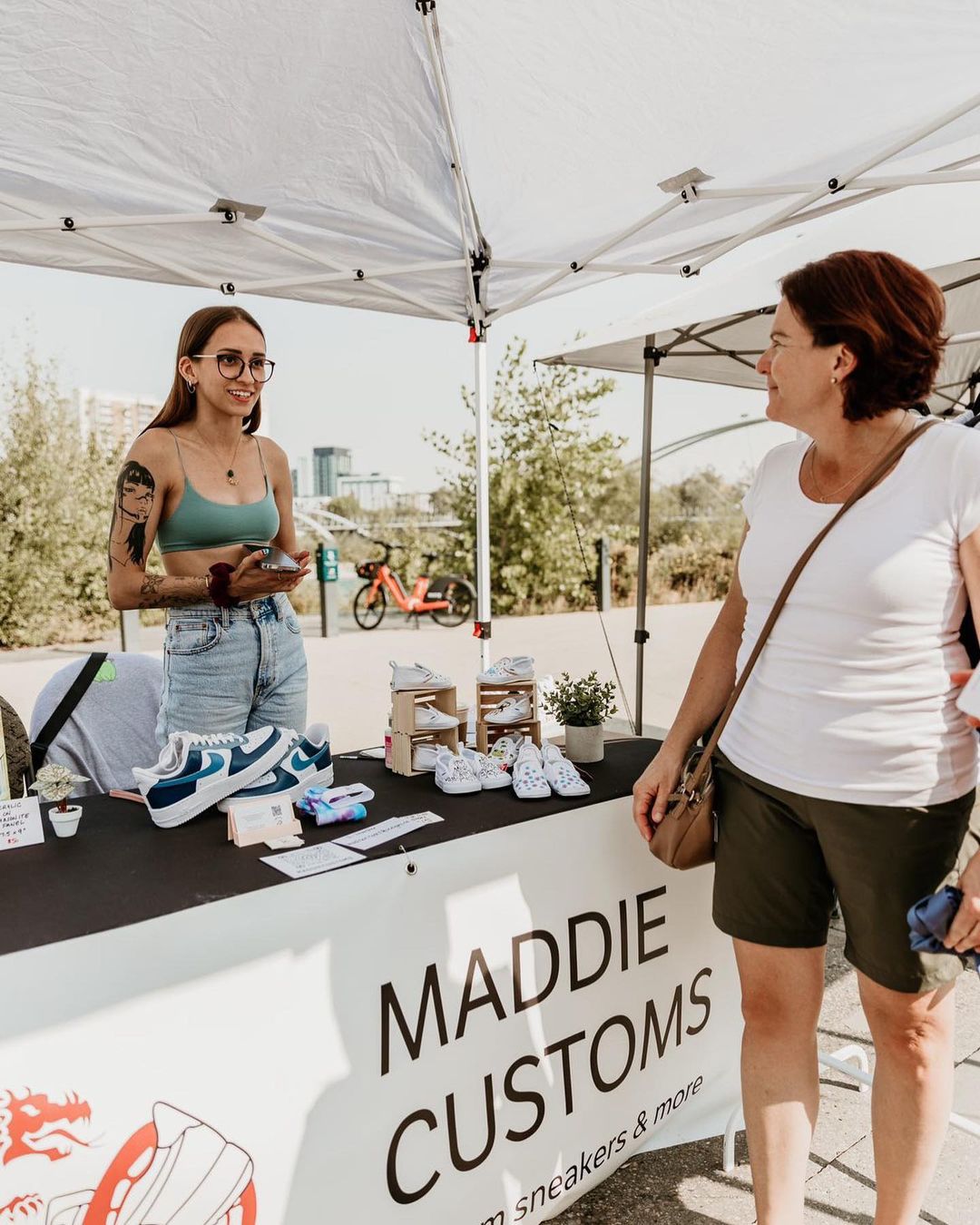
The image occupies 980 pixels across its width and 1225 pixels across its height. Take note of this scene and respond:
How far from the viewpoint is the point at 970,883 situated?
1129 millimetres

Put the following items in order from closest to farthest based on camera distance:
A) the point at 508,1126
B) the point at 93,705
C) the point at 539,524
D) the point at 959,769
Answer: the point at 959,769, the point at 508,1126, the point at 93,705, the point at 539,524

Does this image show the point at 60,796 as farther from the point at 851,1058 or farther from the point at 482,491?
the point at 482,491

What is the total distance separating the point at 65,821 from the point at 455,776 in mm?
662

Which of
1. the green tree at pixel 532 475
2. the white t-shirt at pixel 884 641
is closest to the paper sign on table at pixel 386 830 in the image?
the white t-shirt at pixel 884 641

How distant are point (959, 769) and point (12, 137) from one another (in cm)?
235

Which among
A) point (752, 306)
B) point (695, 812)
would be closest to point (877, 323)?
point (695, 812)

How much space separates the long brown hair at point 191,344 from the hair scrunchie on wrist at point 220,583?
0.37 meters

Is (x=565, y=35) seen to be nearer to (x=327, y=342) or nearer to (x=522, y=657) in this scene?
(x=522, y=657)

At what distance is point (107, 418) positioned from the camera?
9.74 m

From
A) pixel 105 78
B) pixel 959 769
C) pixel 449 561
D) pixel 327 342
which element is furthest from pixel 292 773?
pixel 327 342

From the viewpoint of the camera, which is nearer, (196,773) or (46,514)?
(196,773)

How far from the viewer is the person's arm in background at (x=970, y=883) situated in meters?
1.11

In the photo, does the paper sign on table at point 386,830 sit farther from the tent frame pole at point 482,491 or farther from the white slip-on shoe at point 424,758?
the tent frame pole at point 482,491

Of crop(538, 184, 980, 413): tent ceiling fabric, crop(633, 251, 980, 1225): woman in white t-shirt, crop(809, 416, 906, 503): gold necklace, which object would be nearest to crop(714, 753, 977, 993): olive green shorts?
crop(633, 251, 980, 1225): woman in white t-shirt
